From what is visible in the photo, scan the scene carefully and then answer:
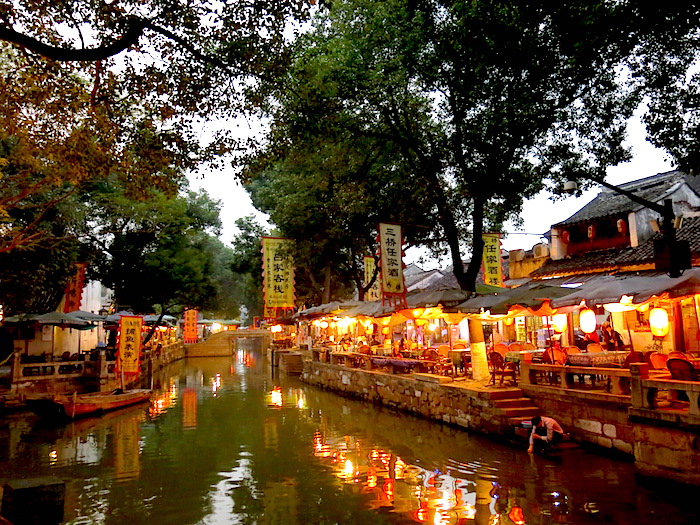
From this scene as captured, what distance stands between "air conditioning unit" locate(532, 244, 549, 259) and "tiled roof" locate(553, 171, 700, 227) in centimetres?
157

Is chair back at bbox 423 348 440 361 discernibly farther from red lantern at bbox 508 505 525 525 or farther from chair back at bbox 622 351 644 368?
red lantern at bbox 508 505 525 525

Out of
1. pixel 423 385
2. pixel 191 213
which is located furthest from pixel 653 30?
pixel 191 213

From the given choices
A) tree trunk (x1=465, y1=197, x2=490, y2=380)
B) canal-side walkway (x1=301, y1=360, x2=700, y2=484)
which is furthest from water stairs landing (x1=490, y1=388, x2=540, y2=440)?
tree trunk (x1=465, y1=197, x2=490, y2=380)

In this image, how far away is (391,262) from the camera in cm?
1781

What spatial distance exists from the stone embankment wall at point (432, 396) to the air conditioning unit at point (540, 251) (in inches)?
347

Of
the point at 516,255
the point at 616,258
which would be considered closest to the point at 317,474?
the point at 616,258

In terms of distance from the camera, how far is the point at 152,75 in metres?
9.54

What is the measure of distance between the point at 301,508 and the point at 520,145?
1175 cm

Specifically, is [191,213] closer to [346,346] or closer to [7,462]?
[346,346]

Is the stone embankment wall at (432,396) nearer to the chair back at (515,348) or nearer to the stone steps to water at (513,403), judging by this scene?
the stone steps to water at (513,403)

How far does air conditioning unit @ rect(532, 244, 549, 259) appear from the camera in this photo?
22.9 metres

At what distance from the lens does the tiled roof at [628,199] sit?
19000 millimetres

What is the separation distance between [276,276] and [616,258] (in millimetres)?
16760

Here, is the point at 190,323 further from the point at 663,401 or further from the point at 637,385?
the point at 637,385
